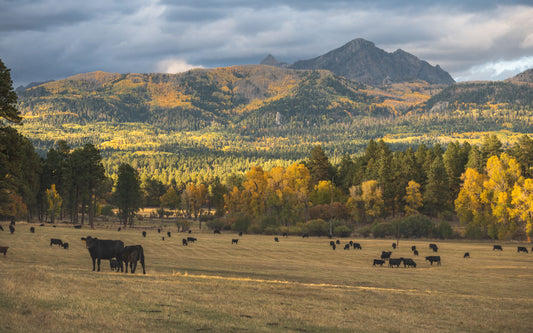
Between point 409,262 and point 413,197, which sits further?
point 413,197

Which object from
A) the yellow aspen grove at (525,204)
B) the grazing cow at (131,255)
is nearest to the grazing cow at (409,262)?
the grazing cow at (131,255)

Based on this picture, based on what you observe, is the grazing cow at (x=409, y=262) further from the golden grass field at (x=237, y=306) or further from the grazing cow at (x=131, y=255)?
the grazing cow at (x=131, y=255)

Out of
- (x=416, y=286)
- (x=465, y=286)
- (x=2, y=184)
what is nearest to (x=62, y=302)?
(x=416, y=286)

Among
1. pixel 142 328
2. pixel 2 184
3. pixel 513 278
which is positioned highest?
pixel 2 184

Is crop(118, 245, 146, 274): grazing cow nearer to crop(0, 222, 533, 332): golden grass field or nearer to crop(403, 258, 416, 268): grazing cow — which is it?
crop(0, 222, 533, 332): golden grass field

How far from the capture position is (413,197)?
12256 cm

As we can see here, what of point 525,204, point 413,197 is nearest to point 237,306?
point 525,204

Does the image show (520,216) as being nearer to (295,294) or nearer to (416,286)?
(416,286)

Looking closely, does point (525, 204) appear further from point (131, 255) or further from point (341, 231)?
point (131, 255)

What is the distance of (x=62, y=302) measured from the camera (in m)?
18.0

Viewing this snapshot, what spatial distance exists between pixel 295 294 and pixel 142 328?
11499 mm

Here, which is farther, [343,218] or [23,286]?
[343,218]

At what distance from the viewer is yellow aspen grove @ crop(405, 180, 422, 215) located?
4798 inches

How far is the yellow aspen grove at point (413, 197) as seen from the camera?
122 metres
